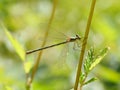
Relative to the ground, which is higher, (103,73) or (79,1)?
(79,1)

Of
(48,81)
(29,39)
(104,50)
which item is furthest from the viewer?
(29,39)

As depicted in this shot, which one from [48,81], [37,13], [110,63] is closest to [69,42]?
[48,81]

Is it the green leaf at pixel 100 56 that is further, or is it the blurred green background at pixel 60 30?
the blurred green background at pixel 60 30

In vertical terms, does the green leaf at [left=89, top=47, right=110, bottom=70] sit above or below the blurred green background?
above

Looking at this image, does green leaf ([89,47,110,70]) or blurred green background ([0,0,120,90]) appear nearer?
green leaf ([89,47,110,70])

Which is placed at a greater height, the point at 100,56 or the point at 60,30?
the point at 100,56

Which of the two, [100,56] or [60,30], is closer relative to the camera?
[100,56]

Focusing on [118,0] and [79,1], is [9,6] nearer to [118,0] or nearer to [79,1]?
[79,1]

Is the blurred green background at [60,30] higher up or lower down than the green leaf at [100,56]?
lower down
